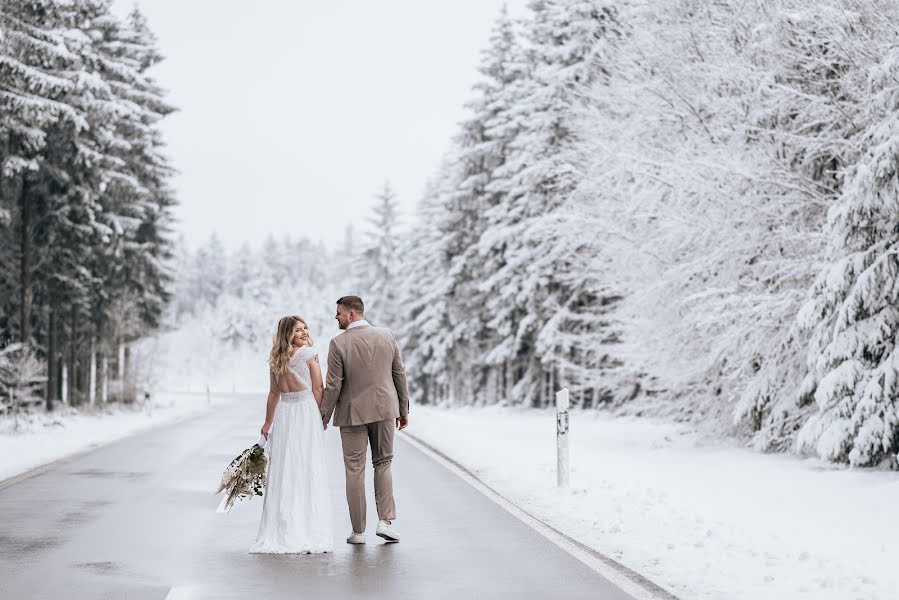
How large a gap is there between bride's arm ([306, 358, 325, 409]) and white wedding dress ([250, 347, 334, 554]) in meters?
0.04

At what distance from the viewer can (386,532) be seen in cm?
991

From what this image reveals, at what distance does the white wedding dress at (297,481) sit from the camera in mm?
9477

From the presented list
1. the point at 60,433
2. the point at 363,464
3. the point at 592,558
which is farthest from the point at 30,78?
the point at 592,558

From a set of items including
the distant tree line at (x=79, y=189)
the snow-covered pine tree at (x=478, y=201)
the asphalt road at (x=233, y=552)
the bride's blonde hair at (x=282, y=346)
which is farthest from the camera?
the snow-covered pine tree at (x=478, y=201)

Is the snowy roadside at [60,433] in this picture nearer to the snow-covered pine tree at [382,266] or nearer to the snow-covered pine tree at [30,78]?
the snow-covered pine tree at [30,78]

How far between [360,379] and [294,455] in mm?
899

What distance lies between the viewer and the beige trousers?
987 cm

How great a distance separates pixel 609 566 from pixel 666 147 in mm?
13115

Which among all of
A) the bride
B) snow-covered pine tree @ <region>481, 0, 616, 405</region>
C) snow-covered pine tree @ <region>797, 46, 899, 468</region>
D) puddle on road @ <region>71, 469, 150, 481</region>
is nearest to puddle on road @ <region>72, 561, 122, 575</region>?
the bride

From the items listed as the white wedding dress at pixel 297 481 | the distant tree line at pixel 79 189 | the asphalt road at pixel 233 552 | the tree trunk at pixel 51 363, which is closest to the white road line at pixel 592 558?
the asphalt road at pixel 233 552

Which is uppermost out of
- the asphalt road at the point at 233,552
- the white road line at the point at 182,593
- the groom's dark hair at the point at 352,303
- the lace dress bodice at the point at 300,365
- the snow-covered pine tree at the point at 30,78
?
the snow-covered pine tree at the point at 30,78

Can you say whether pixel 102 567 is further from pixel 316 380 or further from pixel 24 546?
pixel 316 380

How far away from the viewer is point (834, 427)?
14.4 meters

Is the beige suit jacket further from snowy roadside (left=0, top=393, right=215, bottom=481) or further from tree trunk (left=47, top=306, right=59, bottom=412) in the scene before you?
tree trunk (left=47, top=306, right=59, bottom=412)
